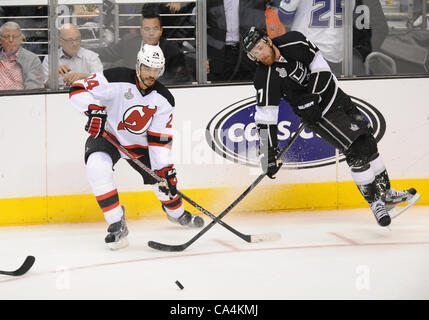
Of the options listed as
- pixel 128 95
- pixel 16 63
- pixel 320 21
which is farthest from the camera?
pixel 320 21

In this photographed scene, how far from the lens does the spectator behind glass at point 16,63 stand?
197 inches

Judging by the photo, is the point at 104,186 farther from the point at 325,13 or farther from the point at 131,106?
the point at 325,13

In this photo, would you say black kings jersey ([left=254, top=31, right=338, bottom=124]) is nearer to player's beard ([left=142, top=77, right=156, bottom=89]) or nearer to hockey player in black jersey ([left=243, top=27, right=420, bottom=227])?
hockey player in black jersey ([left=243, top=27, right=420, bottom=227])

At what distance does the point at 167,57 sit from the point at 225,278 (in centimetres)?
194

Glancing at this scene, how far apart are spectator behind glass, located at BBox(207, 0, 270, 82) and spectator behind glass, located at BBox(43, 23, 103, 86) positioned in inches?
30.9

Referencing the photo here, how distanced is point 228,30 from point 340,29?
75 cm

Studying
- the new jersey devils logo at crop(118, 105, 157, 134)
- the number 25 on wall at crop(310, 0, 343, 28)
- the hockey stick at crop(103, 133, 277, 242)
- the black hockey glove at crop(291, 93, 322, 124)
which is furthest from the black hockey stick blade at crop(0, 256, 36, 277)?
the number 25 on wall at crop(310, 0, 343, 28)

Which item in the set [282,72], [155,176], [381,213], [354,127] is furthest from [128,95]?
[381,213]

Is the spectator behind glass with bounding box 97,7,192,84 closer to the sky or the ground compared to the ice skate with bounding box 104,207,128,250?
closer to the sky

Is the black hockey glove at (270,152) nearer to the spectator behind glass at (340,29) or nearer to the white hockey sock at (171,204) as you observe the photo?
the white hockey sock at (171,204)

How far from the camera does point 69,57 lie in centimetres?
509

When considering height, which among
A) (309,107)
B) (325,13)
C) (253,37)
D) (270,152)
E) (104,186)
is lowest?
(104,186)

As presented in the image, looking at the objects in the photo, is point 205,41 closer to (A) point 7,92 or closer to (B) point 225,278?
(A) point 7,92

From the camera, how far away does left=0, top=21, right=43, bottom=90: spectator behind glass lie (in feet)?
16.4
